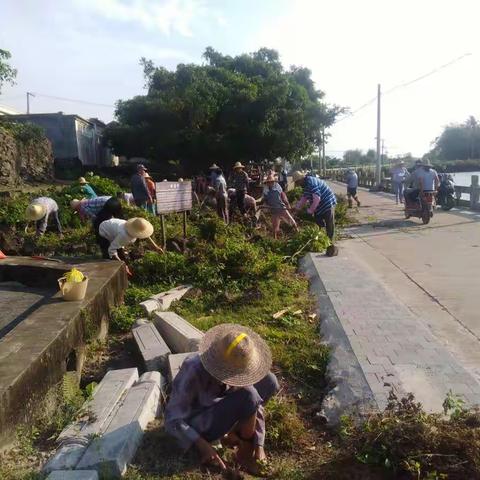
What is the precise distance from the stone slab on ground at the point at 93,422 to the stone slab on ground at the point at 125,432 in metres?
0.05

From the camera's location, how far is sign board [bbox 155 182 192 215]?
9.00 metres

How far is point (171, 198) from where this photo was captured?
9.25 m

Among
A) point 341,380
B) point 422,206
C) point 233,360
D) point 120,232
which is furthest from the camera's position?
point 422,206

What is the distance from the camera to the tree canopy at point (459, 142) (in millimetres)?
62906

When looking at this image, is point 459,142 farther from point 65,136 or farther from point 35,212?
point 35,212

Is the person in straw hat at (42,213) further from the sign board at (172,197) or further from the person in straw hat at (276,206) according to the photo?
the person in straw hat at (276,206)

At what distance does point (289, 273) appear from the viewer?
323 inches

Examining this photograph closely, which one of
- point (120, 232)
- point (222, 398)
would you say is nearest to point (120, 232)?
point (120, 232)

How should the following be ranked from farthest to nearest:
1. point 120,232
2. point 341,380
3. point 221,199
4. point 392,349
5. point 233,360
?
point 221,199
point 120,232
point 392,349
point 341,380
point 233,360

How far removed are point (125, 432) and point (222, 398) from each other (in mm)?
632

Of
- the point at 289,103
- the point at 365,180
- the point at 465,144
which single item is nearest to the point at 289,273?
the point at 289,103

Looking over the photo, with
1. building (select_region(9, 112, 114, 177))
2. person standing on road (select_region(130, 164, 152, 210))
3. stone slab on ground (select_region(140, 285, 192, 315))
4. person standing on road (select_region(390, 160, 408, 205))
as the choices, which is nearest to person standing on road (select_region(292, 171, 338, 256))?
stone slab on ground (select_region(140, 285, 192, 315))

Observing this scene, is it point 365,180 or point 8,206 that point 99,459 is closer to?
point 8,206

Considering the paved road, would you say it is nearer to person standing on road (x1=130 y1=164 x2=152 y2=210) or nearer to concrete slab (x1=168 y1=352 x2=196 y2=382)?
concrete slab (x1=168 y1=352 x2=196 y2=382)
